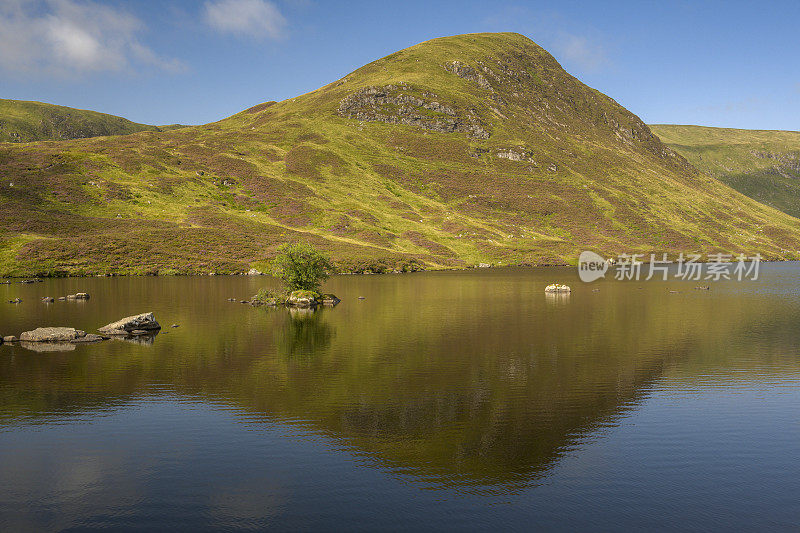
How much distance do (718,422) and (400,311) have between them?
50.9 meters

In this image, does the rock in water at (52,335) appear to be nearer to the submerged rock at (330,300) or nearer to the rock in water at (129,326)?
the rock in water at (129,326)

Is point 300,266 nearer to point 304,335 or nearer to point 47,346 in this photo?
point 304,335

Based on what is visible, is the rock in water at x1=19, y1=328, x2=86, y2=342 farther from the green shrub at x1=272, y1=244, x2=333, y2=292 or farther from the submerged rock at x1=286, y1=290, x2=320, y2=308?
the green shrub at x1=272, y1=244, x2=333, y2=292

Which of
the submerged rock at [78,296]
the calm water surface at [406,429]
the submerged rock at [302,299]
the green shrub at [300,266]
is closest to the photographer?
the calm water surface at [406,429]

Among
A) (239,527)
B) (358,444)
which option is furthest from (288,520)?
(358,444)

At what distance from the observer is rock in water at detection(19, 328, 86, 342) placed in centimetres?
5500

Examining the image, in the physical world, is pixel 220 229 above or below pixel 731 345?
above

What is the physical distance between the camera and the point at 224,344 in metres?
53.6

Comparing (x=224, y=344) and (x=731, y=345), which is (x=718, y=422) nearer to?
(x=731, y=345)

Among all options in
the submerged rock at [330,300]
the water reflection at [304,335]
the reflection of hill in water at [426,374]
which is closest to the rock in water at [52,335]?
the reflection of hill in water at [426,374]

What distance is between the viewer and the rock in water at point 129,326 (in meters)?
59.5

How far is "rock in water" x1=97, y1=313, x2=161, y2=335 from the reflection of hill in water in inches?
164

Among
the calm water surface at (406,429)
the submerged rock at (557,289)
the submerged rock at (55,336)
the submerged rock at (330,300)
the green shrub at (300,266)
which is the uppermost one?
the green shrub at (300,266)

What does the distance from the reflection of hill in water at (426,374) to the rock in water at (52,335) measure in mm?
4773
